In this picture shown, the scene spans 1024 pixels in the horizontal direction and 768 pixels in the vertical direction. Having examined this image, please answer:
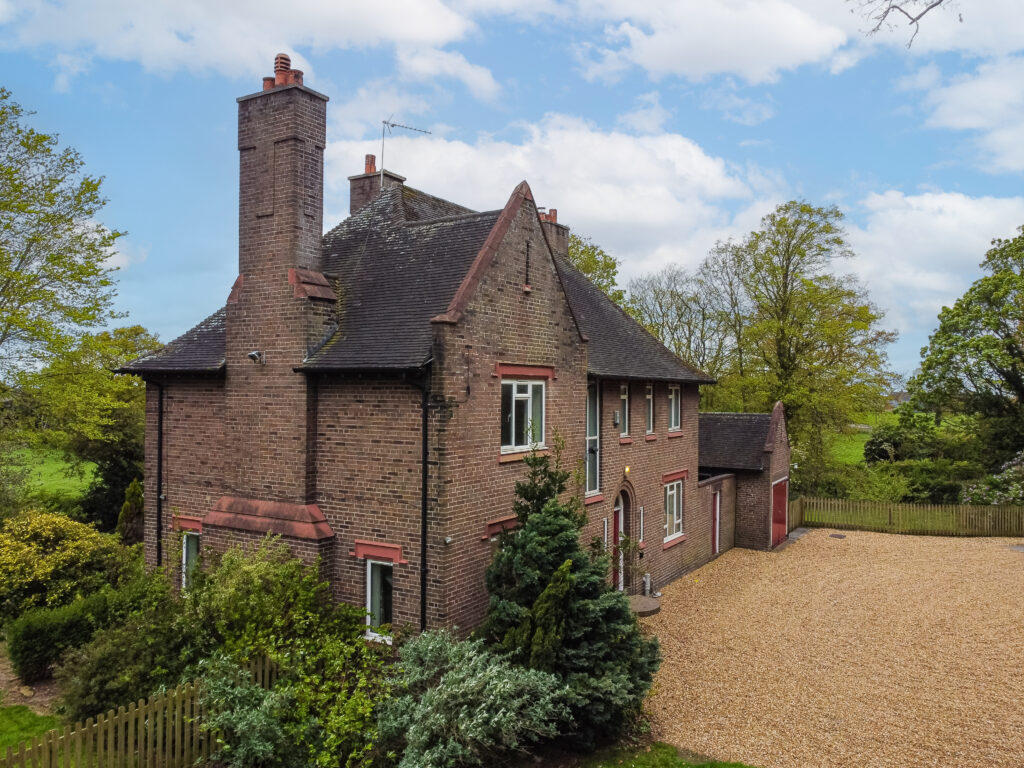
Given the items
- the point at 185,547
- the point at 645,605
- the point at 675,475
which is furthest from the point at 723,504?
the point at 185,547

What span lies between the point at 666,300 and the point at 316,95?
30.2 meters

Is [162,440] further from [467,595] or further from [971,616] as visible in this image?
[971,616]

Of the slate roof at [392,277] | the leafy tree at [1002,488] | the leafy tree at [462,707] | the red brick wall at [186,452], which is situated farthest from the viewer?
the leafy tree at [1002,488]

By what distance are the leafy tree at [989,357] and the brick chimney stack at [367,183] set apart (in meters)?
27.4

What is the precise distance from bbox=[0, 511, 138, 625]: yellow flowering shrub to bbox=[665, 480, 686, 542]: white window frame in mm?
14061

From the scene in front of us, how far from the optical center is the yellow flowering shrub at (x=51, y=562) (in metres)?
14.0

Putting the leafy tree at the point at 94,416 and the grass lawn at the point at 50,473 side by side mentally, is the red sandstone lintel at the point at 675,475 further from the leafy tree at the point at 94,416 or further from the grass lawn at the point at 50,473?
the grass lawn at the point at 50,473

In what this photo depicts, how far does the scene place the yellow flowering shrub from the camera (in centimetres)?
1400

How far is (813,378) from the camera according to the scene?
31609 millimetres

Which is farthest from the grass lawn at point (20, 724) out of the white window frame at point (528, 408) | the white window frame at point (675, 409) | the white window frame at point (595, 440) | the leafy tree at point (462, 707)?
the white window frame at point (675, 409)

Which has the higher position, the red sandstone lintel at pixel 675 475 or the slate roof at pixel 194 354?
the slate roof at pixel 194 354

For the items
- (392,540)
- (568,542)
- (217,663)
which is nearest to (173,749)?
(217,663)

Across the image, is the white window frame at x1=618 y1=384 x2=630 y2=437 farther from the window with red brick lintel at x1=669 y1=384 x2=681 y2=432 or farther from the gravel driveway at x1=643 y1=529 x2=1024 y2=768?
the gravel driveway at x1=643 y1=529 x2=1024 y2=768

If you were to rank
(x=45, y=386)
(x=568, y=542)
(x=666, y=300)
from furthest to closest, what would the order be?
(x=666, y=300), (x=45, y=386), (x=568, y=542)
